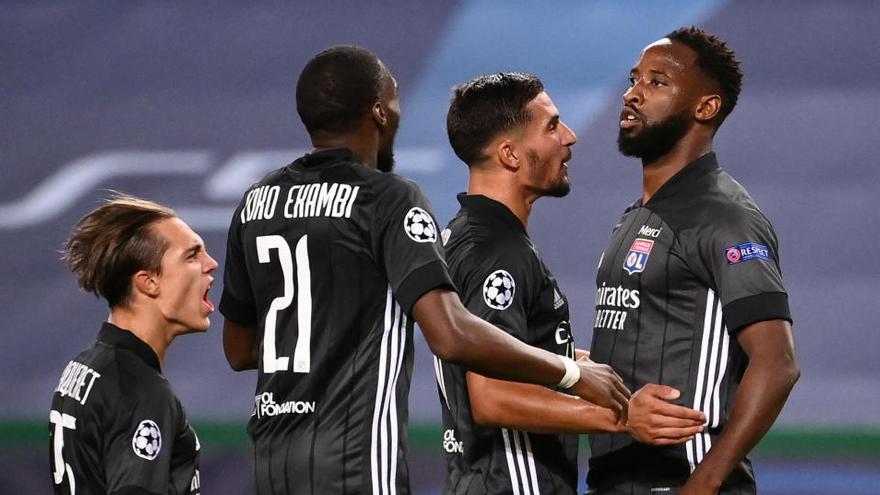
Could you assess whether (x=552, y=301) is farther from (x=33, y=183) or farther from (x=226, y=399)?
(x=33, y=183)

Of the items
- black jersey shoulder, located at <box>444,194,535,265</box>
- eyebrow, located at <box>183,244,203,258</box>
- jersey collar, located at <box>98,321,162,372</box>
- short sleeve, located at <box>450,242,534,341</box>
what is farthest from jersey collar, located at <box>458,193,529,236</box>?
jersey collar, located at <box>98,321,162,372</box>

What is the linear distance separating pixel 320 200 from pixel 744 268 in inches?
41.3

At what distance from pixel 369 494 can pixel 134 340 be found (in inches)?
28.9

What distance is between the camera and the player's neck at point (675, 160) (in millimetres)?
3561

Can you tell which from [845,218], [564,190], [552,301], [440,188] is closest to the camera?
[552,301]

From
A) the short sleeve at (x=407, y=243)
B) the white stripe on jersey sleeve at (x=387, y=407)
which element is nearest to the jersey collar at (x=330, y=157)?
the short sleeve at (x=407, y=243)

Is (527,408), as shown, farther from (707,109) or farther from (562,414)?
(707,109)

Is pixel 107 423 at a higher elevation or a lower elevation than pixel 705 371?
lower

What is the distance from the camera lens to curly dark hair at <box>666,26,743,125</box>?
3.60m

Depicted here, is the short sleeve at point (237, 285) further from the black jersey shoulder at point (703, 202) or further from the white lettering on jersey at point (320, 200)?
the black jersey shoulder at point (703, 202)

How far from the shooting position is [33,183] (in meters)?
6.33

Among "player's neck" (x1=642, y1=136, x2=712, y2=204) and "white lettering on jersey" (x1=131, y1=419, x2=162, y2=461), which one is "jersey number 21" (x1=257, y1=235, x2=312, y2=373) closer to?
"white lettering on jersey" (x1=131, y1=419, x2=162, y2=461)

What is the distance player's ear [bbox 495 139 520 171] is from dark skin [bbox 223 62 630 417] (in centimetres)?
54

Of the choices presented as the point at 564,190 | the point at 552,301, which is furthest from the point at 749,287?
the point at 564,190
